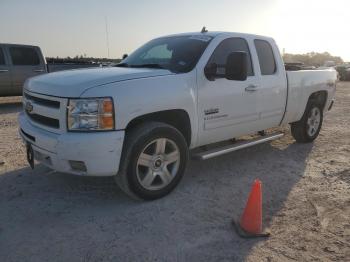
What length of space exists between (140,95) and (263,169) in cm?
244

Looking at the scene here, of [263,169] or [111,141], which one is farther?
[263,169]

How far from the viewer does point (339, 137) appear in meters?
Answer: 7.51

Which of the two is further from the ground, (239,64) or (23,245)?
(239,64)

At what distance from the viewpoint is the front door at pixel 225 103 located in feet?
14.8

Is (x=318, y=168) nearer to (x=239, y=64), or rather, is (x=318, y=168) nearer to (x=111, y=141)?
(x=239, y=64)

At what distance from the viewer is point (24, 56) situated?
11.7 m

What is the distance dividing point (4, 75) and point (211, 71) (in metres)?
8.76

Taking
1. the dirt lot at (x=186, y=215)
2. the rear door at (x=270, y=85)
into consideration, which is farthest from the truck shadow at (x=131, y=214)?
the rear door at (x=270, y=85)

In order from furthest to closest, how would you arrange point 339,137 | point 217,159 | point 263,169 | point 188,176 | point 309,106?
point 339,137 < point 309,106 < point 217,159 < point 263,169 < point 188,176

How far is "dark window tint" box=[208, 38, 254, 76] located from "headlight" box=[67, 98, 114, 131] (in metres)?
1.60

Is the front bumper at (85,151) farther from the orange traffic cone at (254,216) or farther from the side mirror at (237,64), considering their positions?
the side mirror at (237,64)

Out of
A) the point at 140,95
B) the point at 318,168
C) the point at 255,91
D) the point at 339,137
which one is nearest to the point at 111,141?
the point at 140,95

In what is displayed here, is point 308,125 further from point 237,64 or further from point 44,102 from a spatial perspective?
point 44,102

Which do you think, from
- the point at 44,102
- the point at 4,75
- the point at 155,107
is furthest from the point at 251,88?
the point at 4,75
